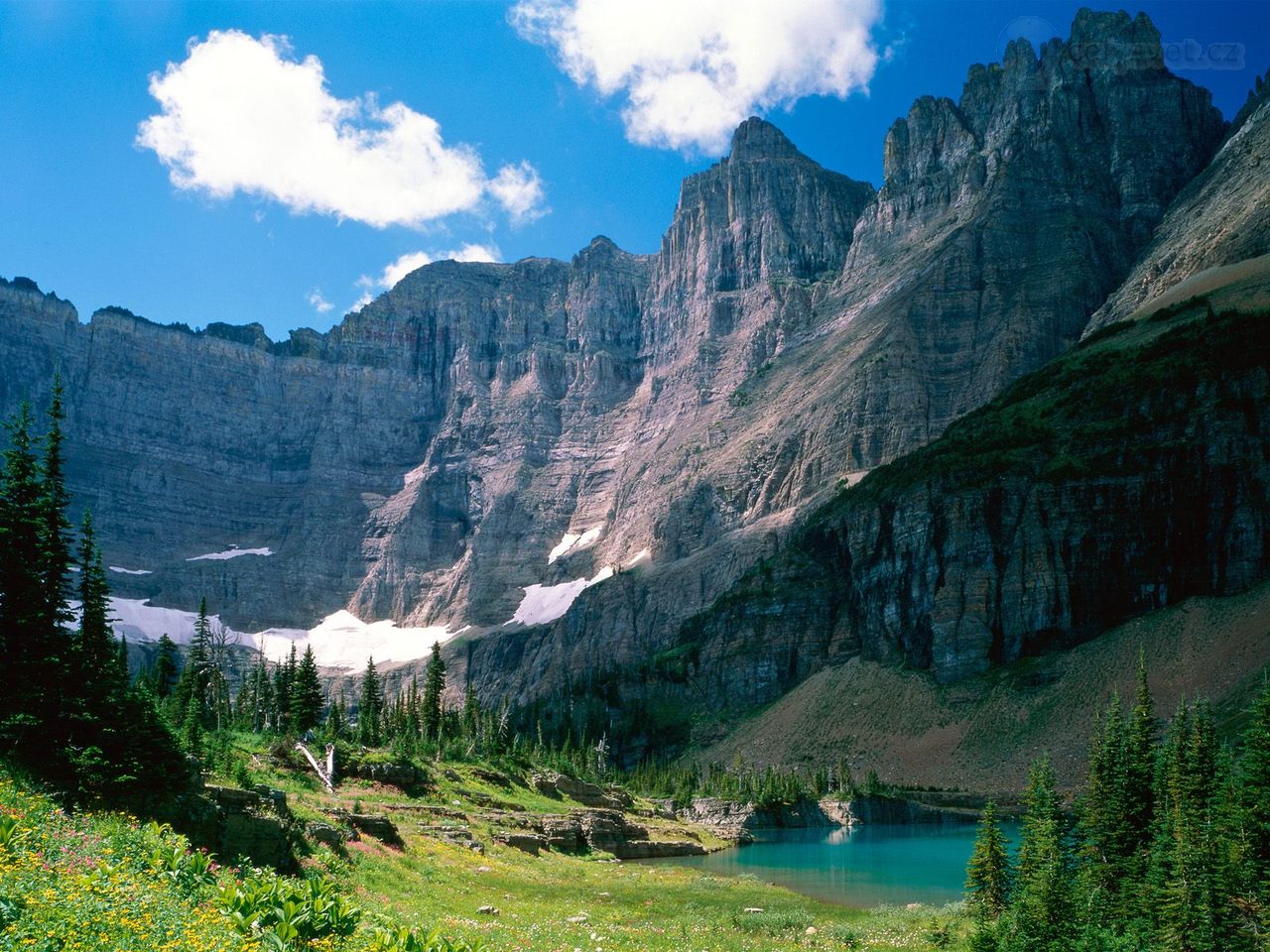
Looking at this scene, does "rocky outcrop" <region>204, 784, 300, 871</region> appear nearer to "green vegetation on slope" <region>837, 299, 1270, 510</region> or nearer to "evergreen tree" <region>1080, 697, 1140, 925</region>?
"evergreen tree" <region>1080, 697, 1140, 925</region>

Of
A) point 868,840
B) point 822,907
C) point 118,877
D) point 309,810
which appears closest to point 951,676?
point 868,840

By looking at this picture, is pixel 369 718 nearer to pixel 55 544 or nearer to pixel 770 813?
pixel 770 813

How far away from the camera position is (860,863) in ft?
251

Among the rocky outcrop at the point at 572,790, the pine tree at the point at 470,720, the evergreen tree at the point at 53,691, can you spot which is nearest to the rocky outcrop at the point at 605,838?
the rocky outcrop at the point at 572,790

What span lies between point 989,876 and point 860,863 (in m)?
37.6

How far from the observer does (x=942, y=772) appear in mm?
144750

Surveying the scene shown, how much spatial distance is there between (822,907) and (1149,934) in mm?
15407

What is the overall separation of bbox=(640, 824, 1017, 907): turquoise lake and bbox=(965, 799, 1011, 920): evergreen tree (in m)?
9.88

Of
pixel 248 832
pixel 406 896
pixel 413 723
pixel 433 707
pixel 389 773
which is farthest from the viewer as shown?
pixel 433 707

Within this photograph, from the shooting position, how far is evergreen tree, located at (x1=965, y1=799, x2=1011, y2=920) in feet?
132

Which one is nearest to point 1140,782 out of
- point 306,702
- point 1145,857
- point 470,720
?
point 1145,857

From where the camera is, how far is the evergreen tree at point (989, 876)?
40.1 meters

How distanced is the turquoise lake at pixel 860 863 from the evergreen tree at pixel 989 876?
389 inches

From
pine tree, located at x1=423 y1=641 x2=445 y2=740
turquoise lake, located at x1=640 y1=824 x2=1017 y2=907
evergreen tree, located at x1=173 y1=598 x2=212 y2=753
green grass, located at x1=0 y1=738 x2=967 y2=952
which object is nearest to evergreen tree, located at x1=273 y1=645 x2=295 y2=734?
evergreen tree, located at x1=173 y1=598 x2=212 y2=753
